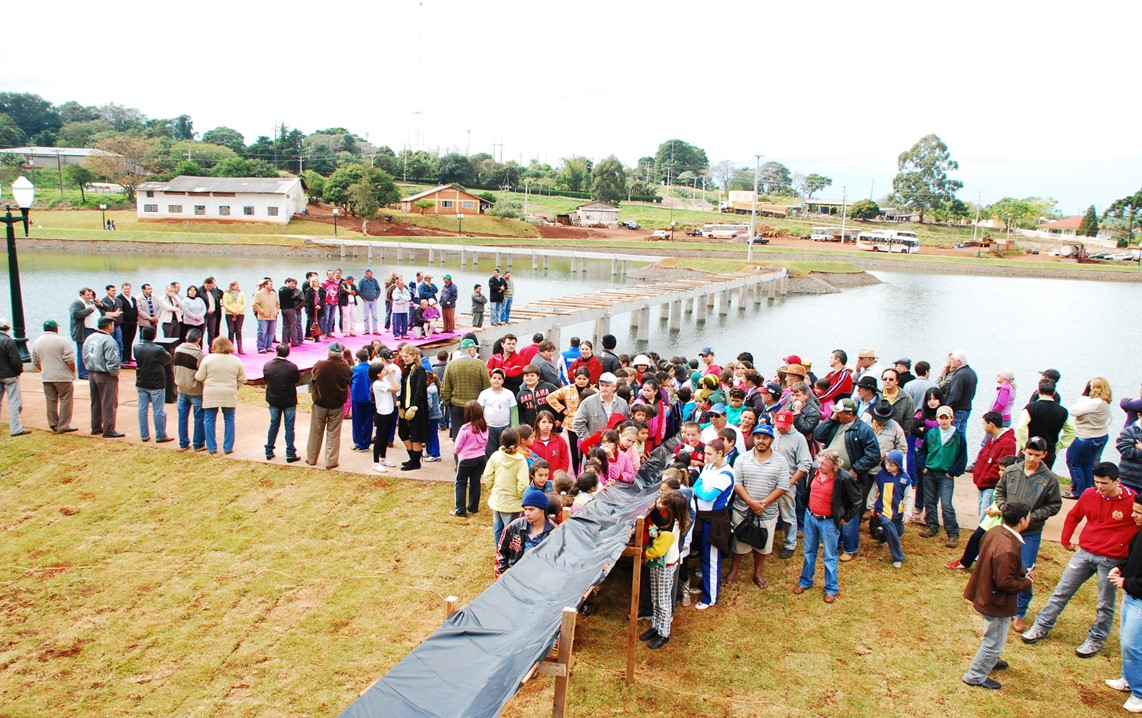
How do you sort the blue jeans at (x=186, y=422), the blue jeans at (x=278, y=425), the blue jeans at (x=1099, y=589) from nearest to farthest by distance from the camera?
the blue jeans at (x=1099, y=589) → the blue jeans at (x=278, y=425) → the blue jeans at (x=186, y=422)

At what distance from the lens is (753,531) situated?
683 centimetres

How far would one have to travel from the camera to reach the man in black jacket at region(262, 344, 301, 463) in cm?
906

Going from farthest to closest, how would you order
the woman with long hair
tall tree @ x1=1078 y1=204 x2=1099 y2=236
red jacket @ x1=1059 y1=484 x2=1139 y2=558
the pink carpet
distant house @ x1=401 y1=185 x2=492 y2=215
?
tall tree @ x1=1078 y1=204 x2=1099 y2=236, distant house @ x1=401 y1=185 x2=492 y2=215, the pink carpet, the woman with long hair, red jacket @ x1=1059 y1=484 x2=1139 y2=558

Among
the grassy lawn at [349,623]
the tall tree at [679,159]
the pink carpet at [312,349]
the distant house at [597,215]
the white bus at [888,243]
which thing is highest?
the tall tree at [679,159]

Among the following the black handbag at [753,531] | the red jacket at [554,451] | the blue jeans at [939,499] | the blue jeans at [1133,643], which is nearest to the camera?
the blue jeans at [1133,643]

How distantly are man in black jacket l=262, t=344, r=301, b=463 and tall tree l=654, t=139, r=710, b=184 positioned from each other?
161965 millimetres

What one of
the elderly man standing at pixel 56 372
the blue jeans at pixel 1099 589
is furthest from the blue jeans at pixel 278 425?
the blue jeans at pixel 1099 589

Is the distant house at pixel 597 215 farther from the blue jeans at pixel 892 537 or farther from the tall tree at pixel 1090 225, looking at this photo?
the blue jeans at pixel 892 537

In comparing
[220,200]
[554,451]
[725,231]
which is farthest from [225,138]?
[554,451]

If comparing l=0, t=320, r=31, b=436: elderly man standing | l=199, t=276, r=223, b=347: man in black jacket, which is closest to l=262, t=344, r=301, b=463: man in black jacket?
l=0, t=320, r=31, b=436: elderly man standing

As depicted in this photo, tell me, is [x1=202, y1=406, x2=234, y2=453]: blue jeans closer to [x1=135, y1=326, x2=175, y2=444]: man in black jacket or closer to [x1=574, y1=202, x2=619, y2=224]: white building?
[x1=135, y1=326, x2=175, y2=444]: man in black jacket

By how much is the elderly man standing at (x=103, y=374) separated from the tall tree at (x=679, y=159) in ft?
531

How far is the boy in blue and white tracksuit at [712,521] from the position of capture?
253 inches

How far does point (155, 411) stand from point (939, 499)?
32.3 ft
